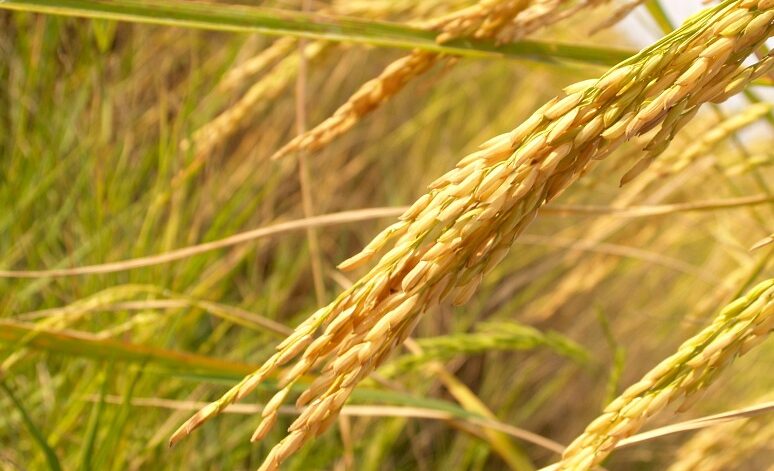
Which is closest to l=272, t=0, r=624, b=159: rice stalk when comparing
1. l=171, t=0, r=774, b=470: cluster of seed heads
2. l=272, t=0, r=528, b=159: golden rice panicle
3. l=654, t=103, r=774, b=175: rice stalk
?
l=272, t=0, r=528, b=159: golden rice panicle

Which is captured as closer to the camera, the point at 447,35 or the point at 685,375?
the point at 685,375

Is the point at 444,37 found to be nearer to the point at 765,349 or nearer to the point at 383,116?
the point at 383,116

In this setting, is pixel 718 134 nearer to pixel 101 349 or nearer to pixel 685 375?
pixel 685 375

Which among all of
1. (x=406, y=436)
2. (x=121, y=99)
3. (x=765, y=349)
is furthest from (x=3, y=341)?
(x=765, y=349)

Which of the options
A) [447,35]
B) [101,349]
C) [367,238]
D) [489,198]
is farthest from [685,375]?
[367,238]

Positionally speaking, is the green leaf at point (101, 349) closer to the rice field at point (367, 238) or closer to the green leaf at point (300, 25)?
the rice field at point (367, 238)

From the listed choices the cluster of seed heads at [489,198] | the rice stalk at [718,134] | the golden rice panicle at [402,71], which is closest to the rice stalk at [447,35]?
the golden rice panicle at [402,71]
